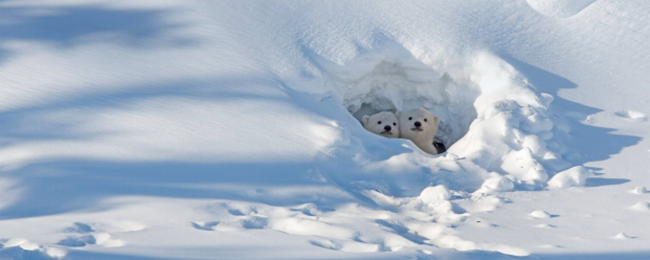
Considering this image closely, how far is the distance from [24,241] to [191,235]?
82 centimetres

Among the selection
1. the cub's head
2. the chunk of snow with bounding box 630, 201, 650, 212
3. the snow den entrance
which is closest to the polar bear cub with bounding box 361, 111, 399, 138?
the cub's head

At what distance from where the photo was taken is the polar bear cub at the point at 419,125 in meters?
6.39

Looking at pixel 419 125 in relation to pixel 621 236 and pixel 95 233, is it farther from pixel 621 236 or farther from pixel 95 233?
pixel 95 233

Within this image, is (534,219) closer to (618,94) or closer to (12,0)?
(618,94)

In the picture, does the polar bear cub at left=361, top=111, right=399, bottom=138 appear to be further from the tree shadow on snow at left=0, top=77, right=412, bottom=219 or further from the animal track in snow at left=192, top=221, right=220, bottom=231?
the animal track in snow at left=192, top=221, right=220, bottom=231

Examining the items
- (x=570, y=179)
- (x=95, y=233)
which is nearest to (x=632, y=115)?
(x=570, y=179)

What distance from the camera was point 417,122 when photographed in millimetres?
6363

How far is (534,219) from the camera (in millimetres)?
4043

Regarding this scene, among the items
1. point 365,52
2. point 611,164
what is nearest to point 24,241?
point 365,52

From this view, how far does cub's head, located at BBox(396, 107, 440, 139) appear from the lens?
6.39 meters

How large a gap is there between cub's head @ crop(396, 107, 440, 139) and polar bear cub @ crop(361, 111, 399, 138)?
0.08m

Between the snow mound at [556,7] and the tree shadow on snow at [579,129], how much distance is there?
871 mm

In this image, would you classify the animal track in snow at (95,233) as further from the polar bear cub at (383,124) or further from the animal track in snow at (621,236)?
the polar bear cub at (383,124)

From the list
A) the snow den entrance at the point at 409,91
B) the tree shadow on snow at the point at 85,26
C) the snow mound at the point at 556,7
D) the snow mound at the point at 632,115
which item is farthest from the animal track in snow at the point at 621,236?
the tree shadow on snow at the point at 85,26
